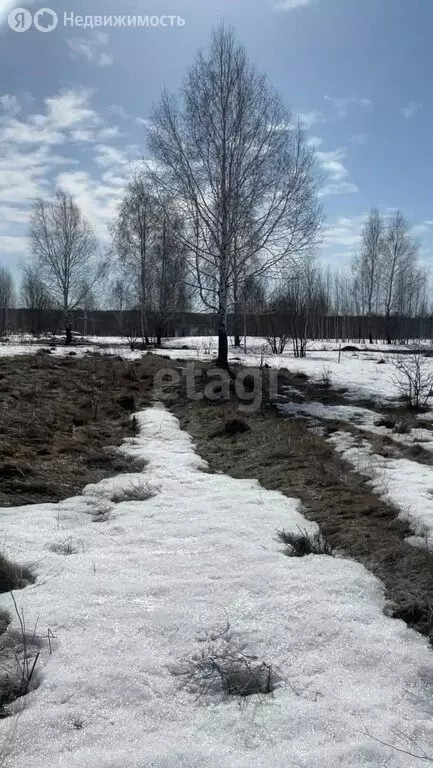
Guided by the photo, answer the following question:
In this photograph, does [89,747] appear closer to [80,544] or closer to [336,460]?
[80,544]

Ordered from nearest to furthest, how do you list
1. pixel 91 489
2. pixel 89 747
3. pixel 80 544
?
pixel 89 747 < pixel 80 544 < pixel 91 489

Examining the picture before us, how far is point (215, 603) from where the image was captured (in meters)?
2.72

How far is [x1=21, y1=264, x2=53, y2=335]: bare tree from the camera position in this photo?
33.7 m

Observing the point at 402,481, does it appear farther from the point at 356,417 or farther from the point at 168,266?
the point at 168,266

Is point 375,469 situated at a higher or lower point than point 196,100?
lower

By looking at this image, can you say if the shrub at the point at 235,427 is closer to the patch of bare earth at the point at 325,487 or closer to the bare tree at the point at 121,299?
the patch of bare earth at the point at 325,487

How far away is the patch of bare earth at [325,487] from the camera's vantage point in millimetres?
2982

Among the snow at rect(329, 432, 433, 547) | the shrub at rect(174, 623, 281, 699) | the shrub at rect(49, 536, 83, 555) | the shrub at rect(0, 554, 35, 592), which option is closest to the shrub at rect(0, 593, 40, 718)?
the shrub at rect(0, 554, 35, 592)

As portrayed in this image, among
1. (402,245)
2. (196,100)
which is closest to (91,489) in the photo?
(196,100)

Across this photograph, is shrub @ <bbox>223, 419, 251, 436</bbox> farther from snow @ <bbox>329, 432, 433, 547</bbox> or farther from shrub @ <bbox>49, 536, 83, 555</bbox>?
shrub @ <bbox>49, 536, 83, 555</bbox>

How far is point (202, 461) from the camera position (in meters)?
5.92

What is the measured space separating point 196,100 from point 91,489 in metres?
12.5
